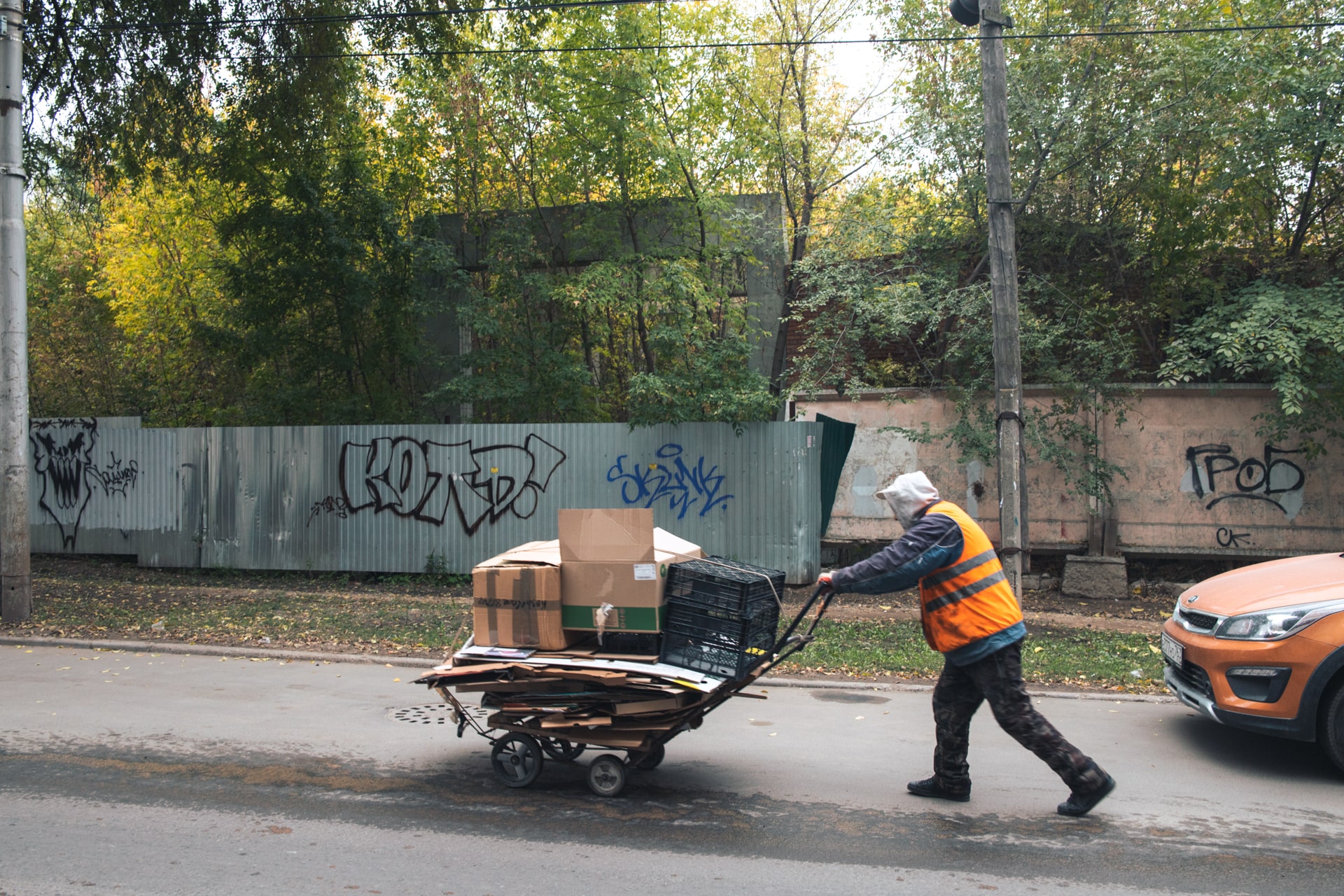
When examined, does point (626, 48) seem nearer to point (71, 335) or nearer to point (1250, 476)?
point (1250, 476)

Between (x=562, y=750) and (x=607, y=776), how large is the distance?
36cm

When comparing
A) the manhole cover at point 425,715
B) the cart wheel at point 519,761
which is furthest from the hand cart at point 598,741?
the manhole cover at point 425,715

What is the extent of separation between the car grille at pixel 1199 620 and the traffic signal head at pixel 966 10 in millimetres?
6293

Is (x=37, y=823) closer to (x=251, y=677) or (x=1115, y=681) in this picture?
(x=251, y=677)

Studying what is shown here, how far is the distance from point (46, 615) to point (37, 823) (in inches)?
287

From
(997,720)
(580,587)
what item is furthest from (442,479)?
(997,720)

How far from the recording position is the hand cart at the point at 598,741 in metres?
5.17

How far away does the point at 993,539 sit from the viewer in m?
12.8

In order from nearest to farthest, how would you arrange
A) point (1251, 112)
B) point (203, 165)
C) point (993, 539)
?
point (1251, 112), point (993, 539), point (203, 165)

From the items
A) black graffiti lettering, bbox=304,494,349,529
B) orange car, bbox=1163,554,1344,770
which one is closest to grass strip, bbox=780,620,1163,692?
orange car, bbox=1163,554,1344,770

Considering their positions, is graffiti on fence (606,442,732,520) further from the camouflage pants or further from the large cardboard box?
the camouflage pants

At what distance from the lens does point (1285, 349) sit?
1039cm

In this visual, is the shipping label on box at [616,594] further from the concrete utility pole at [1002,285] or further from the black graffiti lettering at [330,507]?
the black graffiti lettering at [330,507]

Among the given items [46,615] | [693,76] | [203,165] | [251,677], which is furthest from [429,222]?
[251,677]
